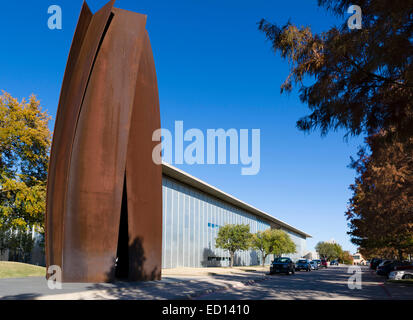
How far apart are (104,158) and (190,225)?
1174 inches

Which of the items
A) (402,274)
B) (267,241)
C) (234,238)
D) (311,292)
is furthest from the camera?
(267,241)

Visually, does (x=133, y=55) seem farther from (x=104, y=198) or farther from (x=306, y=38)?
(x=306, y=38)

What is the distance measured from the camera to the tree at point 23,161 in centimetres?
2772

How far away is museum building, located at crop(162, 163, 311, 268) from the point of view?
40.2m

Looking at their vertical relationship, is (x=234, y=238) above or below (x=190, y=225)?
below

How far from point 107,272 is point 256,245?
1746 inches

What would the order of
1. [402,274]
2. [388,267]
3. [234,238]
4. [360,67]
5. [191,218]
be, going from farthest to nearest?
[234,238]
[191,218]
[388,267]
[402,274]
[360,67]

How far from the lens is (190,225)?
45344mm

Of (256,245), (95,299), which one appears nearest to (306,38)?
(95,299)

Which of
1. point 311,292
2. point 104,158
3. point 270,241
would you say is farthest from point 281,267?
point 104,158

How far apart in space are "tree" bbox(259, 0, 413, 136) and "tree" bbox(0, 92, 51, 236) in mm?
22466

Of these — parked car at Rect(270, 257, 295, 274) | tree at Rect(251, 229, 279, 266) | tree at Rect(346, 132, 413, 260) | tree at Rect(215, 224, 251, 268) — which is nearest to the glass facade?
tree at Rect(215, 224, 251, 268)

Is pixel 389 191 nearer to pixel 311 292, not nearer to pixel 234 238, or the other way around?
pixel 311 292

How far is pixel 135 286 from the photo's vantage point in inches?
607
